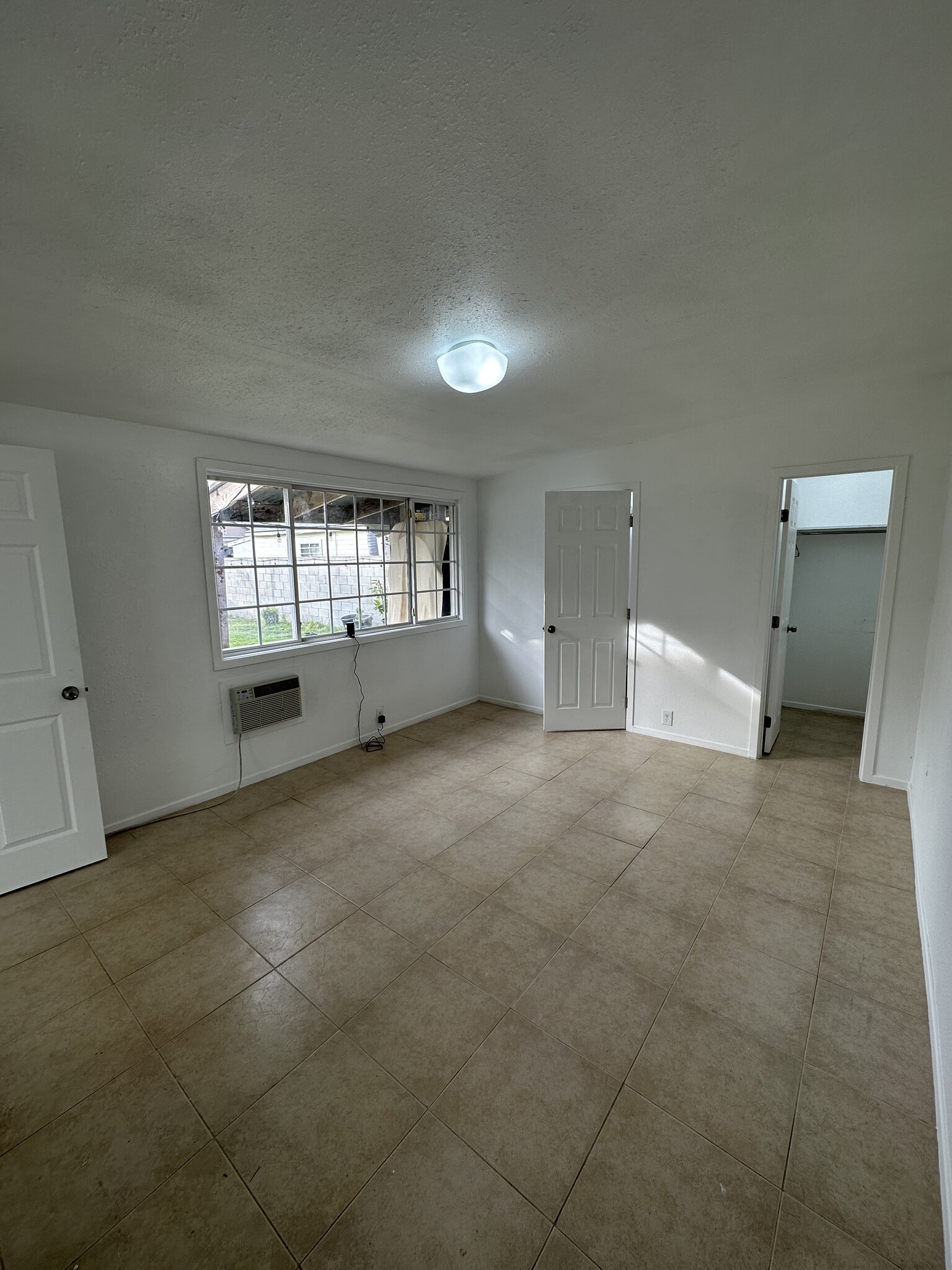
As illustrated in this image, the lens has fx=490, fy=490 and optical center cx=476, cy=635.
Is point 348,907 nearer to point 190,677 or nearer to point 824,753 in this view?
point 190,677

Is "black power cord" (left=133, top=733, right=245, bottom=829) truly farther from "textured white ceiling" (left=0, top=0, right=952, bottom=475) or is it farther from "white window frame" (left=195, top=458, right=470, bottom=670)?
"textured white ceiling" (left=0, top=0, right=952, bottom=475)

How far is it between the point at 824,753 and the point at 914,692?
3.03 ft

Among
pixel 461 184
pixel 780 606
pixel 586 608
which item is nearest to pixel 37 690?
pixel 461 184

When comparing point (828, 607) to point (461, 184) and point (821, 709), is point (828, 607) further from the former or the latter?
point (461, 184)

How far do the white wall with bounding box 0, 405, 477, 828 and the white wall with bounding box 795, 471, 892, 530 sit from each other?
433cm

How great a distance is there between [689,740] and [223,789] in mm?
3548

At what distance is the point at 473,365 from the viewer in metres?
1.99

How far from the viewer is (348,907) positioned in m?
2.23

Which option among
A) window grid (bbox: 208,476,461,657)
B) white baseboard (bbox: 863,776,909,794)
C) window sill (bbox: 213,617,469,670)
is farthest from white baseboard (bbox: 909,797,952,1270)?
window grid (bbox: 208,476,461,657)

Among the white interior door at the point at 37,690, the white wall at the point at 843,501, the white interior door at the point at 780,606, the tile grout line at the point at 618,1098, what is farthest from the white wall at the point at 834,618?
the white interior door at the point at 37,690

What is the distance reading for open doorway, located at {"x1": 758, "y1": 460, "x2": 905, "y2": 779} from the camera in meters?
3.94

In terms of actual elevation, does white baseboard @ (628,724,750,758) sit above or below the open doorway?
below

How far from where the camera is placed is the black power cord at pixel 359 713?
4082mm

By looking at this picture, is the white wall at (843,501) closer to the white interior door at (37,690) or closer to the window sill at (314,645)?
the window sill at (314,645)
